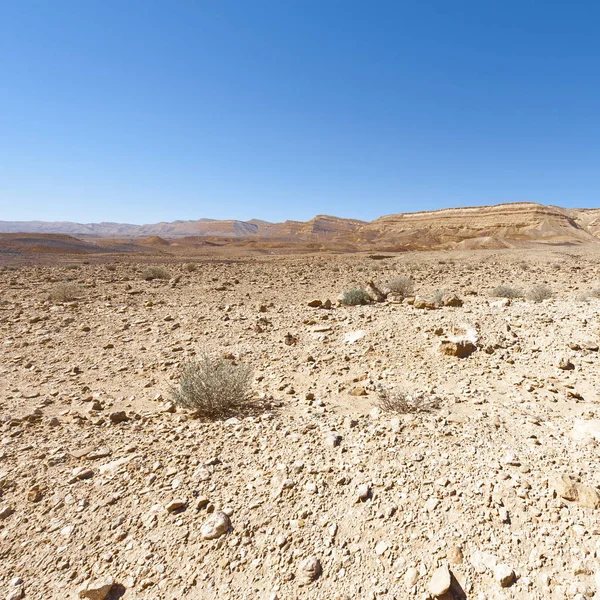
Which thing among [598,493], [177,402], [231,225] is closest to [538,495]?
[598,493]

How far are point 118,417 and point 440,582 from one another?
2.94 metres

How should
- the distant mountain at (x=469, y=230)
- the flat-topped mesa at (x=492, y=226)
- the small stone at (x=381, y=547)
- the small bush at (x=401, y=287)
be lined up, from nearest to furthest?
the small stone at (x=381, y=547), the small bush at (x=401, y=287), the distant mountain at (x=469, y=230), the flat-topped mesa at (x=492, y=226)

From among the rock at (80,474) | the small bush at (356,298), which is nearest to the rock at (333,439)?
the rock at (80,474)

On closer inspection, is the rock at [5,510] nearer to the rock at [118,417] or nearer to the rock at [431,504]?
the rock at [118,417]

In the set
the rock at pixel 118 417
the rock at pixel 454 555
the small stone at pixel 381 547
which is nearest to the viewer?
the rock at pixel 454 555

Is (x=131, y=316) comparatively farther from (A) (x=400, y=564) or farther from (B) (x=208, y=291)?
(A) (x=400, y=564)

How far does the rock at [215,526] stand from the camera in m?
2.18

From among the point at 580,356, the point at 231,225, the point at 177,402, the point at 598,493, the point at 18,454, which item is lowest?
the point at 18,454

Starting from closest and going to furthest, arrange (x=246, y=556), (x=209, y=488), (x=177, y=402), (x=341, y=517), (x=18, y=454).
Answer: (x=246, y=556) < (x=341, y=517) < (x=209, y=488) < (x=18, y=454) < (x=177, y=402)

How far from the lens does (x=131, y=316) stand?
7246 mm

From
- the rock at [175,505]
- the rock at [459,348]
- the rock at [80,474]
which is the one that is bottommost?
the rock at [80,474]

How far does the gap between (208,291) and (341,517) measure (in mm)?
8258

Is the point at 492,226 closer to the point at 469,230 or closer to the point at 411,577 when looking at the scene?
the point at 469,230

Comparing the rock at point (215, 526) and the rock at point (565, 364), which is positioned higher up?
the rock at point (565, 364)
